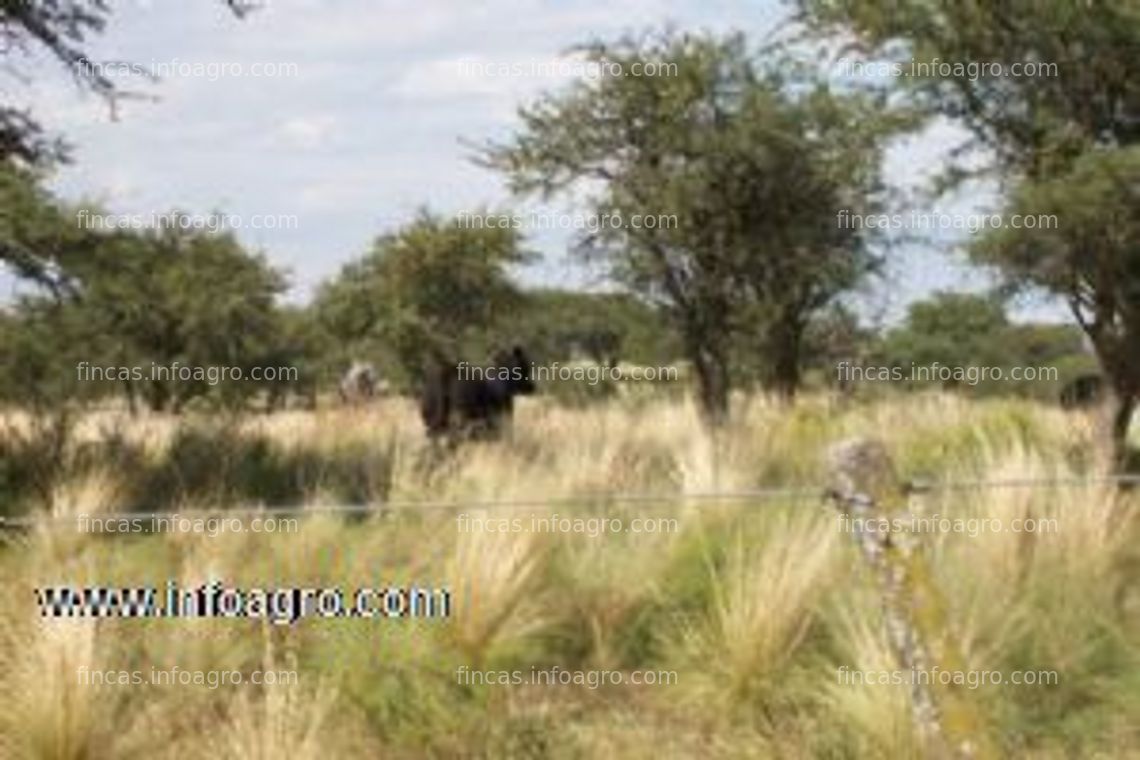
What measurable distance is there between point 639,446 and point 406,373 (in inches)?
1079

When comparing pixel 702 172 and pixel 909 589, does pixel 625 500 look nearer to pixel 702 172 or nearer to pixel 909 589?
pixel 909 589

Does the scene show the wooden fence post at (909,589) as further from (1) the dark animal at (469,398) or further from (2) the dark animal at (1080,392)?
(2) the dark animal at (1080,392)

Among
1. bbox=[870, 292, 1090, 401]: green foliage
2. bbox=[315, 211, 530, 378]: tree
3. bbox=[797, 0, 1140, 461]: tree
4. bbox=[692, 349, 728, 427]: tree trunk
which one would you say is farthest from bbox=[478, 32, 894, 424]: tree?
bbox=[870, 292, 1090, 401]: green foliage

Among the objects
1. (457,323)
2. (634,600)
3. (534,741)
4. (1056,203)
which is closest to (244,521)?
(634,600)

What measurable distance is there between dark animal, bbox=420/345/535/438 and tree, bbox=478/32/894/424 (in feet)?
11.8

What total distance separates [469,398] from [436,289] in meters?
22.7

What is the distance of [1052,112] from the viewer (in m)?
14.0

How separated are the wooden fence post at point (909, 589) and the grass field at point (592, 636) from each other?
563mm

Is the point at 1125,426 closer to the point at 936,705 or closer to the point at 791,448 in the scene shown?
the point at 791,448

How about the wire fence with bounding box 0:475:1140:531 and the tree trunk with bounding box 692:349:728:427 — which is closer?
the wire fence with bounding box 0:475:1140:531

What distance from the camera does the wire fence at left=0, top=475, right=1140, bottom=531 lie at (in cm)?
698

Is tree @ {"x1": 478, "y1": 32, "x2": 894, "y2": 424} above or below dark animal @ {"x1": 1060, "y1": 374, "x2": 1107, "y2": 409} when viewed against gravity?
above

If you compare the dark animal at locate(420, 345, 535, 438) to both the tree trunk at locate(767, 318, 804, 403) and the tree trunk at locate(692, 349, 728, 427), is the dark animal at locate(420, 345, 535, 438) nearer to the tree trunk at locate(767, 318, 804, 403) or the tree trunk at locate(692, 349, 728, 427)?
the tree trunk at locate(692, 349, 728, 427)

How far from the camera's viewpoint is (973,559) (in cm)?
887
